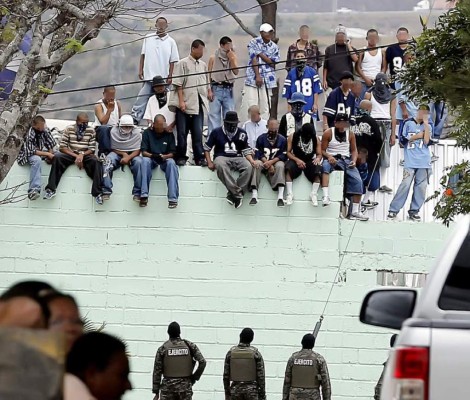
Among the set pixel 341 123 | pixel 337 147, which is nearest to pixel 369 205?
pixel 337 147

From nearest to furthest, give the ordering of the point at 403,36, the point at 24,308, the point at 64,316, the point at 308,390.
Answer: the point at 24,308, the point at 64,316, the point at 308,390, the point at 403,36

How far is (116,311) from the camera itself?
1892 cm

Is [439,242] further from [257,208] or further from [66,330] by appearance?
[66,330]

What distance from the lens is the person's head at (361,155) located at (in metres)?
19.7

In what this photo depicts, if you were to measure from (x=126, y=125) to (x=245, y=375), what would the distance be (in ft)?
14.0

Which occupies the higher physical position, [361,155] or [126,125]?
[126,125]

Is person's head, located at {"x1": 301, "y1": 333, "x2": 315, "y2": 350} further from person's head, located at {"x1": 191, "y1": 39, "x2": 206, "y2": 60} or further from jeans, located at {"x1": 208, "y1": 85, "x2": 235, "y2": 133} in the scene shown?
person's head, located at {"x1": 191, "y1": 39, "x2": 206, "y2": 60}

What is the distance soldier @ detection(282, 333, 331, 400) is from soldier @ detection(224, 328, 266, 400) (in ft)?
1.30

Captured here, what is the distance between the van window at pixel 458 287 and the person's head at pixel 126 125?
13975 millimetres

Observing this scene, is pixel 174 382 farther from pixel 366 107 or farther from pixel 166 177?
pixel 366 107

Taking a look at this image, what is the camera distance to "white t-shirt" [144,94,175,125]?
19828 millimetres

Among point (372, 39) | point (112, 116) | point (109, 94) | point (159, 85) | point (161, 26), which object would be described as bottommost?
point (112, 116)

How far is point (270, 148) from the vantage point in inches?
764

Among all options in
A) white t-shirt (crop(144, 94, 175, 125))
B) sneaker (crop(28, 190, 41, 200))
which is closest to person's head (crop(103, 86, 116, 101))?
white t-shirt (crop(144, 94, 175, 125))
